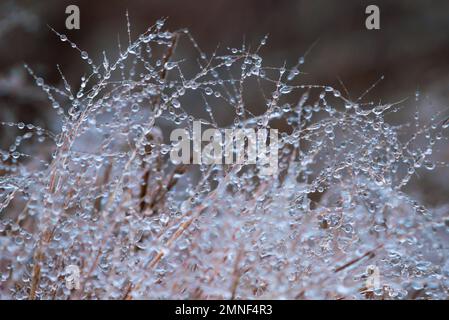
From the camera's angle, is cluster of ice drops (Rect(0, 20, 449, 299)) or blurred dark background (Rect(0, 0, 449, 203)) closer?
cluster of ice drops (Rect(0, 20, 449, 299))

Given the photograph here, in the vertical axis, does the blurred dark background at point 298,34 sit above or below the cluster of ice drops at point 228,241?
above

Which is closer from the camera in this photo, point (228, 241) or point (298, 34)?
point (228, 241)

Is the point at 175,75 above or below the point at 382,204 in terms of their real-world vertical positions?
above

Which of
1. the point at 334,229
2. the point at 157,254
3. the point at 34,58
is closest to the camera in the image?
the point at 157,254

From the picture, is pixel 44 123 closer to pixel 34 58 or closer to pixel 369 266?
pixel 34 58

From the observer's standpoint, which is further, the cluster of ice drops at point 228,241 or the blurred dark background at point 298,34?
the blurred dark background at point 298,34

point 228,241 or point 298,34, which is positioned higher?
point 298,34

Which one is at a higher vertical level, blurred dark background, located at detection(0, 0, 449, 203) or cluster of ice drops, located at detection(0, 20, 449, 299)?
blurred dark background, located at detection(0, 0, 449, 203)
